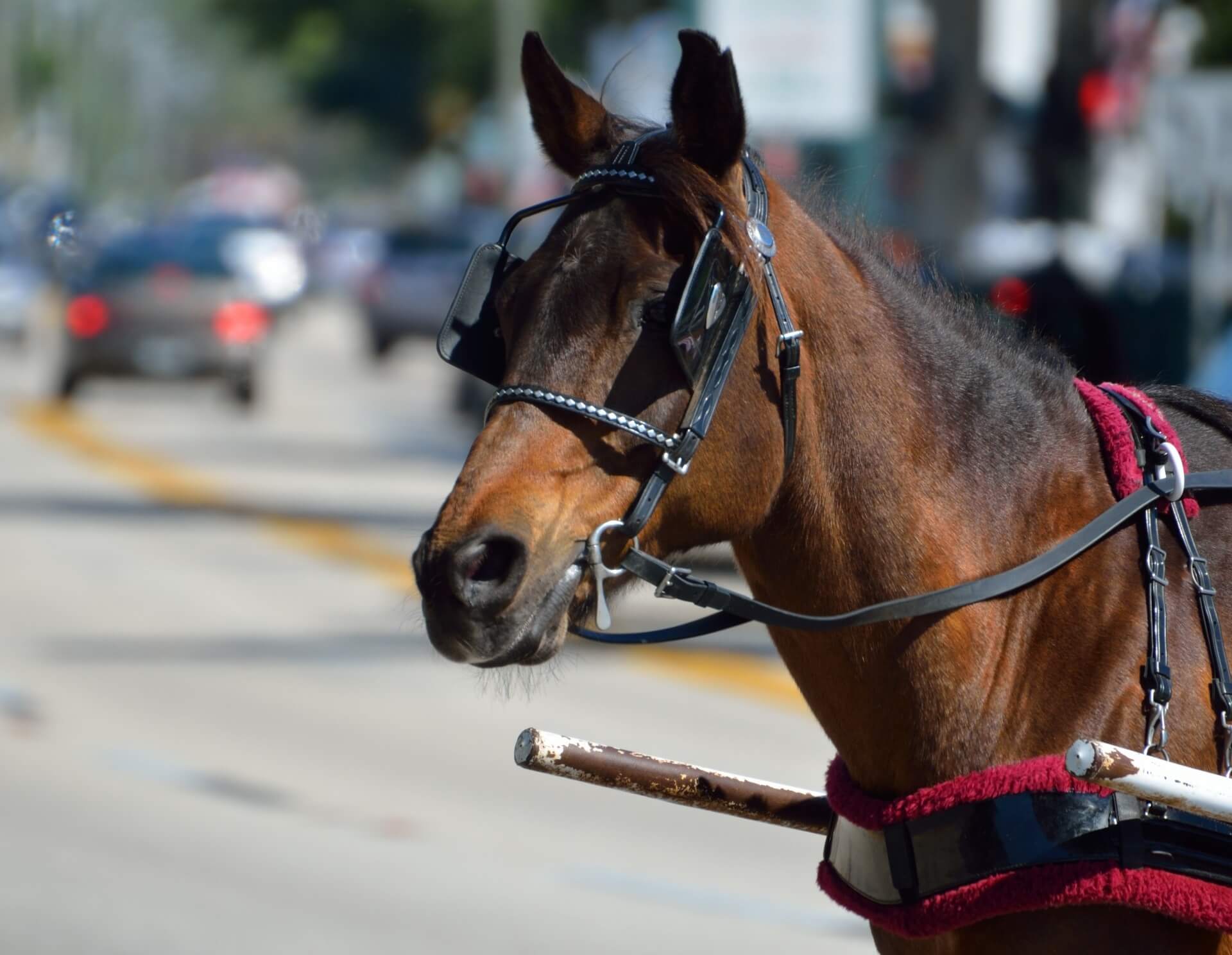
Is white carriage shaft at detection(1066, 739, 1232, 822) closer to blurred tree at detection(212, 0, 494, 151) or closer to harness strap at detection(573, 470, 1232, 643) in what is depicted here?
harness strap at detection(573, 470, 1232, 643)

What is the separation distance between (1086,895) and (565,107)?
4.57ft

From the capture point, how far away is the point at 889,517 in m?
2.75

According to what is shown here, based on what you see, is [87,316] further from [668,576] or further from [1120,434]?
[668,576]

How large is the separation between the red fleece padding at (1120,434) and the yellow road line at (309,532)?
44.2 inches

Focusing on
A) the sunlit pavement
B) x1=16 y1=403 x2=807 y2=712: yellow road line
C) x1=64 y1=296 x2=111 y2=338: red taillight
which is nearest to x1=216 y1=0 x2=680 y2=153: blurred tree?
x1=64 y1=296 x2=111 y2=338: red taillight

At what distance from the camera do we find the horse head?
2.45 metres

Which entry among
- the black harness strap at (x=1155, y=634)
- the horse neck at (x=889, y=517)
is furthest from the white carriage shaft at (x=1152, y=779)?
the horse neck at (x=889, y=517)

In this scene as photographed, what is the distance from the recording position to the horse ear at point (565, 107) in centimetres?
279

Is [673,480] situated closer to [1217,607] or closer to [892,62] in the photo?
[1217,607]

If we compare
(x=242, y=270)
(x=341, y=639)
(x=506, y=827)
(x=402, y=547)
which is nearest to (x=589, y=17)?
(x=242, y=270)

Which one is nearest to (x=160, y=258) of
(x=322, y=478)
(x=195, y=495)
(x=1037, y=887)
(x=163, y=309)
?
(x=163, y=309)

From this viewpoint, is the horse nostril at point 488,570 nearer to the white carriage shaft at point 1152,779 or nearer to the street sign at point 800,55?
the white carriage shaft at point 1152,779

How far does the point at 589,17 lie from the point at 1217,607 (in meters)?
46.0

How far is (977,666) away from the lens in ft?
9.14
